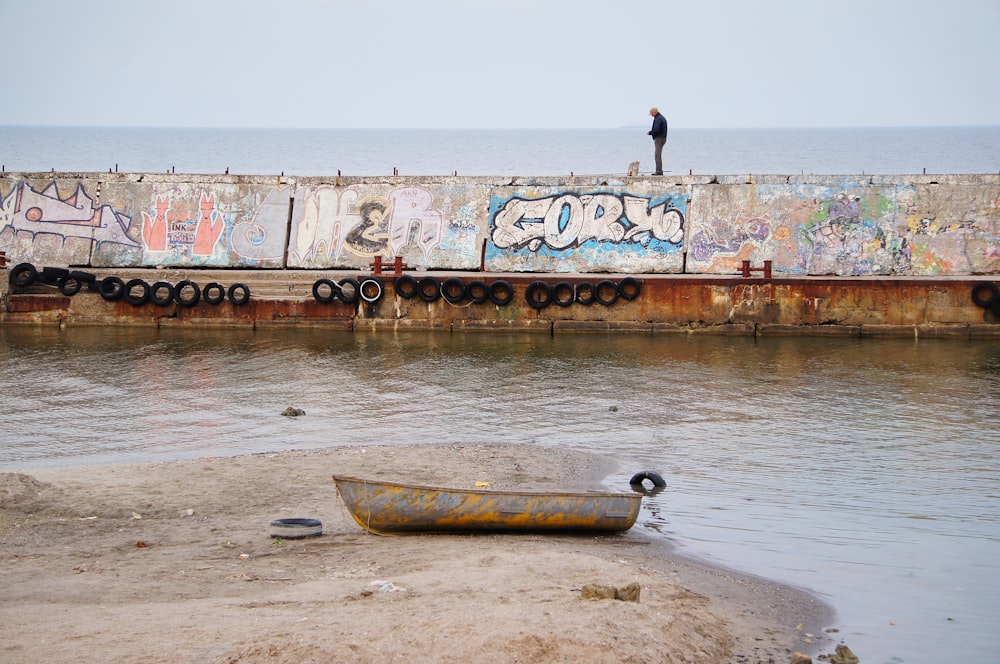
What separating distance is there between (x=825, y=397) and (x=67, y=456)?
32.8ft

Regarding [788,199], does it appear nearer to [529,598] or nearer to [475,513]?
[475,513]

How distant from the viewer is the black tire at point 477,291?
21.3 m

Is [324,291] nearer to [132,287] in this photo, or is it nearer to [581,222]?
[132,287]

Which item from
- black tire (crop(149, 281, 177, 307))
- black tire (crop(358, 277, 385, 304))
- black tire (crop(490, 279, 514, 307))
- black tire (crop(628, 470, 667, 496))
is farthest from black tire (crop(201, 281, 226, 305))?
black tire (crop(628, 470, 667, 496))

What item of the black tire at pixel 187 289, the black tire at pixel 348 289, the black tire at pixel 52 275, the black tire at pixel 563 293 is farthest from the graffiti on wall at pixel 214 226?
the black tire at pixel 563 293

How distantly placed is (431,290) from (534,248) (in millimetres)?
2473

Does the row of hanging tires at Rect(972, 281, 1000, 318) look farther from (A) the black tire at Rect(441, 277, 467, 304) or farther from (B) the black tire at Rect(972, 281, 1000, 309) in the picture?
(A) the black tire at Rect(441, 277, 467, 304)

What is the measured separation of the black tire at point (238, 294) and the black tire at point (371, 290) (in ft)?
7.53

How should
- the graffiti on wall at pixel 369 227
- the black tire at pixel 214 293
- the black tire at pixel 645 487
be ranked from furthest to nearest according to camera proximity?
1. the graffiti on wall at pixel 369 227
2. the black tire at pixel 214 293
3. the black tire at pixel 645 487

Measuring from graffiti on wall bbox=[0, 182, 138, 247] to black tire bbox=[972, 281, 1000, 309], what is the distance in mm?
17390

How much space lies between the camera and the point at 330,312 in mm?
21562

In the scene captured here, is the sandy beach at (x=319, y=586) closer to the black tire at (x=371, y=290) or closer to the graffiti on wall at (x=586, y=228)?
the black tire at (x=371, y=290)

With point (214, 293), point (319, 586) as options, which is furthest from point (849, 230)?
point (319, 586)

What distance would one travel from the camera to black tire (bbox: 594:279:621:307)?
68.9ft
